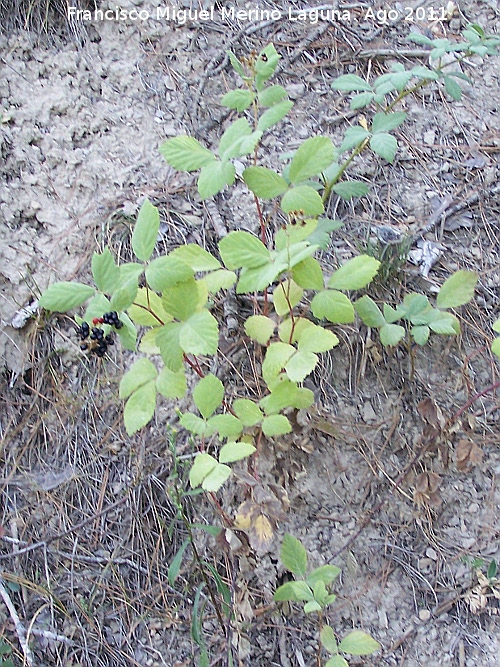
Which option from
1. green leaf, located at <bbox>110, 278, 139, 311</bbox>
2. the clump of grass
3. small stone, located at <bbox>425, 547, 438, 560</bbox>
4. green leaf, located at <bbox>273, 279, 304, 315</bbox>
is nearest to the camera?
green leaf, located at <bbox>110, 278, 139, 311</bbox>

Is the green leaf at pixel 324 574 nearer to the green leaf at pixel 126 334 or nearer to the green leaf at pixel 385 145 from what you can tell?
the green leaf at pixel 126 334

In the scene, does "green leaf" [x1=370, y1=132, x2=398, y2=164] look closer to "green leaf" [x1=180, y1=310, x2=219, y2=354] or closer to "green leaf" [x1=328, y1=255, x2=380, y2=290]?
"green leaf" [x1=328, y1=255, x2=380, y2=290]

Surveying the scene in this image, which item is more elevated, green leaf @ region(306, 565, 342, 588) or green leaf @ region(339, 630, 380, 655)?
green leaf @ region(306, 565, 342, 588)

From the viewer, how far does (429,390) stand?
190 cm

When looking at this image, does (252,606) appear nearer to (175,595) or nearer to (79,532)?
(175,595)

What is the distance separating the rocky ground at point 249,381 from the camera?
1.83m

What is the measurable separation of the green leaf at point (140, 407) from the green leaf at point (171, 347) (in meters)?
0.12

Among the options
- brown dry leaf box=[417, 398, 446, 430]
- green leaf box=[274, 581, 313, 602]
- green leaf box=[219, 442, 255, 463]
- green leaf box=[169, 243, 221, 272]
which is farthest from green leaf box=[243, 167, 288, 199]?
green leaf box=[274, 581, 313, 602]

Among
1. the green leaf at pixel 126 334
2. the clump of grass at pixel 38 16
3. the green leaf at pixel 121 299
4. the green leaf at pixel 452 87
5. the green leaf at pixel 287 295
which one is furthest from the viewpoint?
the clump of grass at pixel 38 16

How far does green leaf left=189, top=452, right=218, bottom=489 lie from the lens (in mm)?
1490

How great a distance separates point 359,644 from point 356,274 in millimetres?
951

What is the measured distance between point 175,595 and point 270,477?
457 mm

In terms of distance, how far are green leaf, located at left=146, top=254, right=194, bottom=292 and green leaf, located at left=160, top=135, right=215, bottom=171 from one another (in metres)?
0.28

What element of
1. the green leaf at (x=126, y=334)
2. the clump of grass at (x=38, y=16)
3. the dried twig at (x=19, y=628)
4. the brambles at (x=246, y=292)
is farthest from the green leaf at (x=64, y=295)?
the clump of grass at (x=38, y=16)
